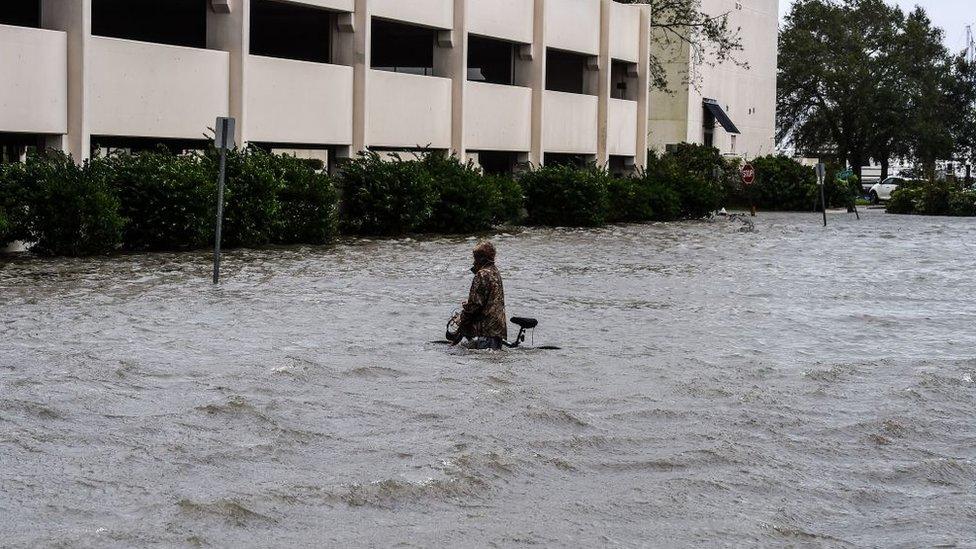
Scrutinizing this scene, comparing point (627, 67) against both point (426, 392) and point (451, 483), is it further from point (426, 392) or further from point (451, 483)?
point (451, 483)

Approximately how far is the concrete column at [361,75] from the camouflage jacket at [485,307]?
2180 cm

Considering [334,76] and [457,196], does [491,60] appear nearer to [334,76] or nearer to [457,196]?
[457,196]

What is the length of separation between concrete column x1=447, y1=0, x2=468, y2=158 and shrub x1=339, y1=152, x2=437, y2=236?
174 inches

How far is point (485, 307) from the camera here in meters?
17.4

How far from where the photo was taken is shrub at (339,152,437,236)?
3759 cm

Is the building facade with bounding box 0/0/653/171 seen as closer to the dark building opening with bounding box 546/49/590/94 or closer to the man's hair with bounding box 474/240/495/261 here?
the dark building opening with bounding box 546/49/590/94

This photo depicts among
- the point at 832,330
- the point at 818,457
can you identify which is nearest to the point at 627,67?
the point at 832,330

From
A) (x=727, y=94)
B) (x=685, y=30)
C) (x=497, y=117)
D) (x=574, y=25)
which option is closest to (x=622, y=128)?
(x=574, y=25)

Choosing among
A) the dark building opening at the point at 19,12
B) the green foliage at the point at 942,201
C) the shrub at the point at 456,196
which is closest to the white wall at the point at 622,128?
the shrub at the point at 456,196

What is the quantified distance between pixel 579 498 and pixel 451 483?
0.94 meters

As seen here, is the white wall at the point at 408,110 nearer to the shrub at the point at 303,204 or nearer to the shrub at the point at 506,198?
the shrub at the point at 506,198

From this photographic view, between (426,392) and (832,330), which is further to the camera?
(832,330)

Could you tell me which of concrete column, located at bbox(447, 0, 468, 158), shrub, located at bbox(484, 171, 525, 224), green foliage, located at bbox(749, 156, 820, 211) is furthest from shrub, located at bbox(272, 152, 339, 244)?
green foliage, located at bbox(749, 156, 820, 211)

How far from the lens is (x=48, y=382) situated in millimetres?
14617
